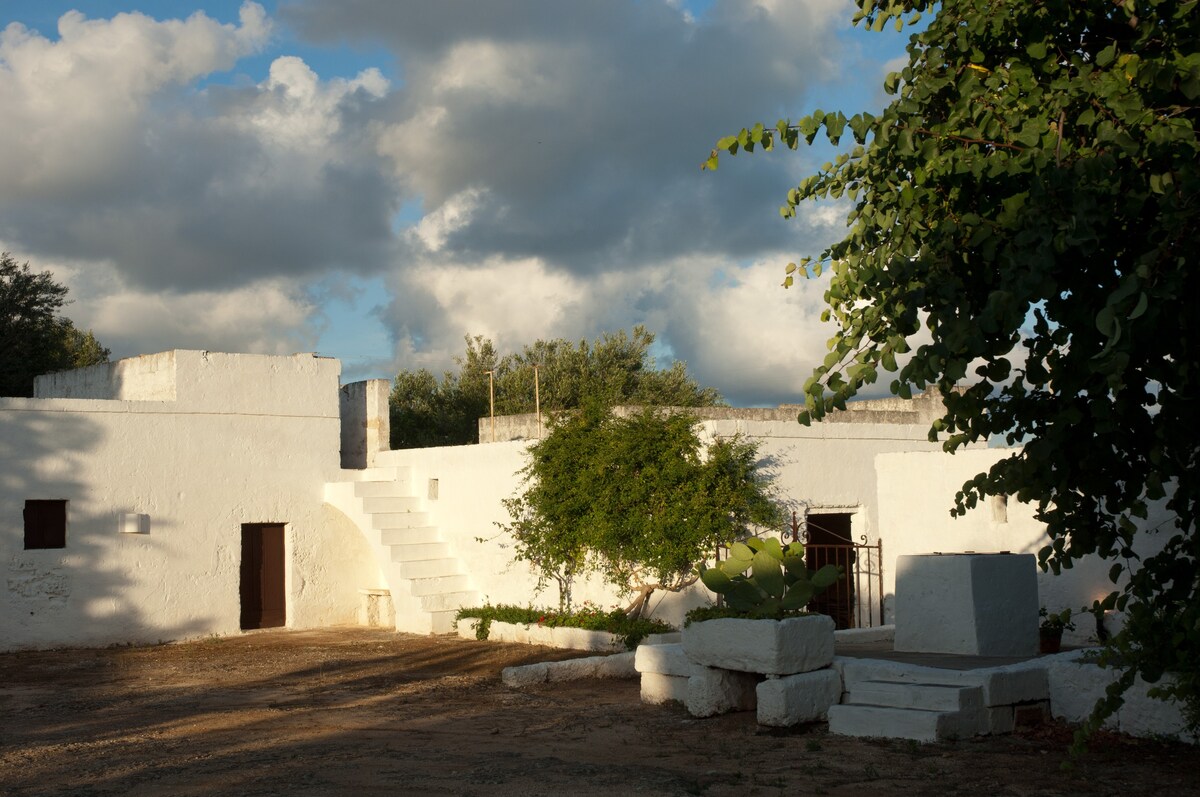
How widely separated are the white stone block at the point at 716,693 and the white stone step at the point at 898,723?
1085 millimetres

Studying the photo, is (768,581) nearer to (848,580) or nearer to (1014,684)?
(1014,684)

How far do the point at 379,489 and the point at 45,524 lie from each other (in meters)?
4.86

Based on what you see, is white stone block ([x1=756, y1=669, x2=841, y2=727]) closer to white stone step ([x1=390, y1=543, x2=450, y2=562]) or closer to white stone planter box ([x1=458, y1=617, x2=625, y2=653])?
white stone planter box ([x1=458, y1=617, x2=625, y2=653])

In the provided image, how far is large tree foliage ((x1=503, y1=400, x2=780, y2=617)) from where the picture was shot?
45.7 ft

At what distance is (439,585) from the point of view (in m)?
17.0

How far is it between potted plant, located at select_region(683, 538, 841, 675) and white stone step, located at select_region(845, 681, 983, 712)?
0.44 m

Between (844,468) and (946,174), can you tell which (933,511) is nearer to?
(844,468)

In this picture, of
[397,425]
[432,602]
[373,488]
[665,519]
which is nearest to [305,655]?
[432,602]

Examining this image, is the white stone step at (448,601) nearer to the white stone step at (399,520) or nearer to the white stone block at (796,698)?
the white stone step at (399,520)

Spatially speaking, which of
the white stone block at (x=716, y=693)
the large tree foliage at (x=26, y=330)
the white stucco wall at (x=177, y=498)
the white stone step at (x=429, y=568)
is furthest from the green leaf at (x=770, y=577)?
the large tree foliage at (x=26, y=330)

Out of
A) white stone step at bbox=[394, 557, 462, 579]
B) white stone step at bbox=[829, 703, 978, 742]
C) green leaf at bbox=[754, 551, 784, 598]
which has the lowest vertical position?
white stone step at bbox=[829, 703, 978, 742]

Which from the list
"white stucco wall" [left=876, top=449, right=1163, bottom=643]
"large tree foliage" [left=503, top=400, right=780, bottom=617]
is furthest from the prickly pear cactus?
"large tree foliage" [left=503, top=400, right=780, bottom=617]

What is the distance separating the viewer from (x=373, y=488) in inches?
711

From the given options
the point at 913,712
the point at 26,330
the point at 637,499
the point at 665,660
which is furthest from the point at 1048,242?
the point at 26,330
